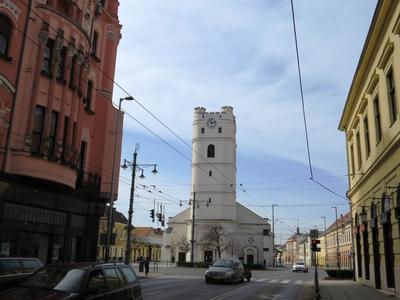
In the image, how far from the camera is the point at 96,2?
3234 centimetres

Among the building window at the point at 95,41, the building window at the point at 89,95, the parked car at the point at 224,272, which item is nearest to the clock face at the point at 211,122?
the parked car at the point at 224,272

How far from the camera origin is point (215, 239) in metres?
92.4

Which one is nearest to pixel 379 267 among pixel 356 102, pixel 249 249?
pixel 356 102

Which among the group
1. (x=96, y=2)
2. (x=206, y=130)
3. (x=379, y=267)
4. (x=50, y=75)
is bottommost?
(x=379, y=267)

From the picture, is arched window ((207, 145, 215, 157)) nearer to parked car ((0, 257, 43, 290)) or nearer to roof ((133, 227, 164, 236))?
roof ((133, 227, 164, 236))

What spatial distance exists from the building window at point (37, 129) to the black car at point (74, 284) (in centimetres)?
1456

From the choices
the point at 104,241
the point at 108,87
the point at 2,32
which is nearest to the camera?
the point at 2,32

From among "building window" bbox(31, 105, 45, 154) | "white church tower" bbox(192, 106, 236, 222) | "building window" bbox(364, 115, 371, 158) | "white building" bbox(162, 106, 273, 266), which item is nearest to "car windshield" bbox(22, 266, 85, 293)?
"building window" bbox(31, 105, 45, 154)

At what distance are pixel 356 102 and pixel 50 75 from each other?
17949mm

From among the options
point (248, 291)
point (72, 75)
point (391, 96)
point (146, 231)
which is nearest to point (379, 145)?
point (391, 96)

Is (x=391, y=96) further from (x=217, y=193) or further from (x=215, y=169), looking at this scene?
(x=217, y=193)

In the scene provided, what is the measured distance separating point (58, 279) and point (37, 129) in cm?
1653

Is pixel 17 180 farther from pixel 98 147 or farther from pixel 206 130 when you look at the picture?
pixel 206 130

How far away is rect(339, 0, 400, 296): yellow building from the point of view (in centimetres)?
1898
